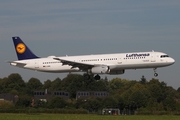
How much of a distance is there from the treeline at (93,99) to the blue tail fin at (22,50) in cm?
809

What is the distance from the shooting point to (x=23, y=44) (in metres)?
91.6

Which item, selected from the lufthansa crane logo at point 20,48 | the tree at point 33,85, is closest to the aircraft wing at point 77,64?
the lufthansa crane logo at point 20,48

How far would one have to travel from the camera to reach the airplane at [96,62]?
2985 inches

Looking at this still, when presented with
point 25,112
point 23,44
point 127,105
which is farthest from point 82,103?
point 25,112

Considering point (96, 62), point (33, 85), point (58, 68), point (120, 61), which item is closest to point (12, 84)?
point (33, 85)

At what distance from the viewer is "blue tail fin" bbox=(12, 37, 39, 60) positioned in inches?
3450

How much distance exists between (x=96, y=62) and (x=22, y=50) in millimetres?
15491

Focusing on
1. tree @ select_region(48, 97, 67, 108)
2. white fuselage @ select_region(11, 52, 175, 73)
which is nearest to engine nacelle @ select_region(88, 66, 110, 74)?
white fuselage @ select_region(11, 52, 175, 73)

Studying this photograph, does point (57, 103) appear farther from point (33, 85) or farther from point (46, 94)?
point (33, 85)

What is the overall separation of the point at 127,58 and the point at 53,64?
12.4m

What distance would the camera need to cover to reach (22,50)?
89.6m

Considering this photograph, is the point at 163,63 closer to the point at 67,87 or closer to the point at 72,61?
the point at 72,61

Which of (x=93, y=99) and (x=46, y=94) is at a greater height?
(x=46, y=94)

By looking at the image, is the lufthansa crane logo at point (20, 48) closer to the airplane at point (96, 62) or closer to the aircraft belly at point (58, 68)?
the airplane at point (96, 62)
